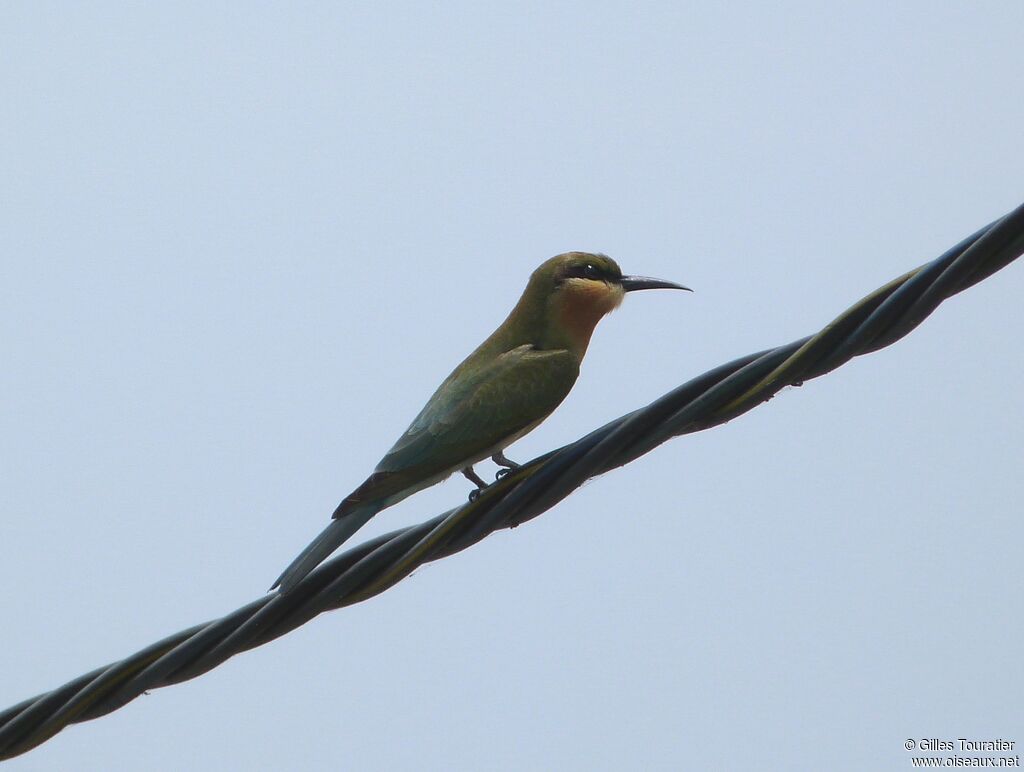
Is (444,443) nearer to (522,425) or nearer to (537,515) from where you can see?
(522,425)

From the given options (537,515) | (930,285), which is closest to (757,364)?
(930,285)

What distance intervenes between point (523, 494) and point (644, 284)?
7.91 ft

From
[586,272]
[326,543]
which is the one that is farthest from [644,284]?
[326,543]

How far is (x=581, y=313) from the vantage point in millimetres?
5047

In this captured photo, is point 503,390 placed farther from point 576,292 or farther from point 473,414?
point 576,292

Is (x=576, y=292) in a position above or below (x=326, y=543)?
above

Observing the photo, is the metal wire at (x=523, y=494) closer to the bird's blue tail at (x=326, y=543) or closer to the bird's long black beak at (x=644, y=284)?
the bird's blue tail at (x=326, y=543)

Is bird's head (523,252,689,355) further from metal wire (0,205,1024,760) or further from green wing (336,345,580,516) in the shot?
metal wire (0,205,1024,760)

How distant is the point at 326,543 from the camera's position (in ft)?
12.8

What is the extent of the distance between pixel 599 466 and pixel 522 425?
1.53m

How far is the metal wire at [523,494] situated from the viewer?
259cm

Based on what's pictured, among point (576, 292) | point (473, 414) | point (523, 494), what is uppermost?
point (576, 292)

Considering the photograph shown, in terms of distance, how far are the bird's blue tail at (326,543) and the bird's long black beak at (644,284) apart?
5.20 ft

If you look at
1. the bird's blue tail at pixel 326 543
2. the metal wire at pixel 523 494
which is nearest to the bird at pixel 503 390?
the bird's blue tail at pixel 326 543
